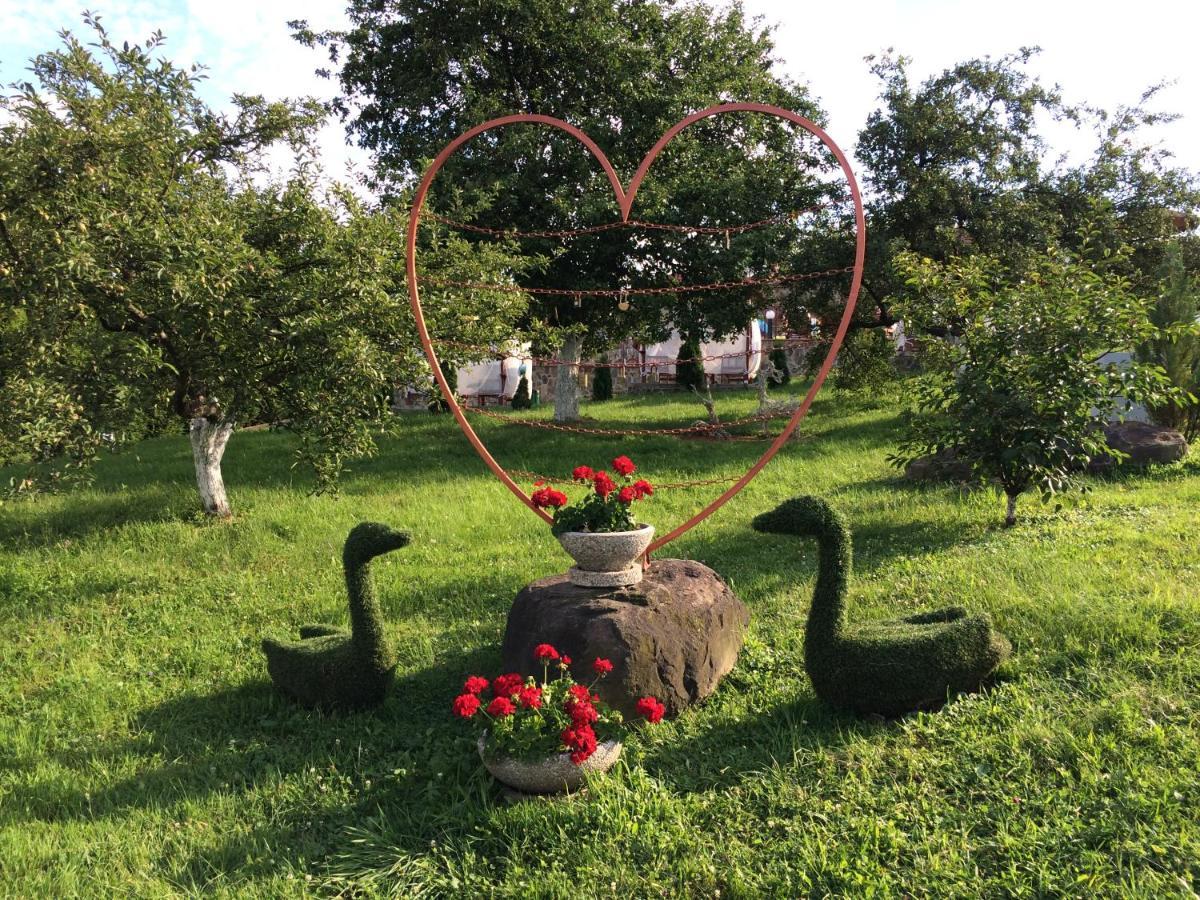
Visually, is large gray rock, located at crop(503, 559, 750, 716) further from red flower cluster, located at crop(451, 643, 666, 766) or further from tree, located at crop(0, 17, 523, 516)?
tree, located at crop(0, 17, 523, 516)

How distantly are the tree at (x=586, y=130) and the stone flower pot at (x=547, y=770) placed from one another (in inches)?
438

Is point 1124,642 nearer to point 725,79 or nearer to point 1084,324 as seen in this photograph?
point 1084,324

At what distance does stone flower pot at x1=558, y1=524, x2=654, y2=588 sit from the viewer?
5203 millimetres

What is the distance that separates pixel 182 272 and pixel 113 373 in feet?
4.94

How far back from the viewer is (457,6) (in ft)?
49.6

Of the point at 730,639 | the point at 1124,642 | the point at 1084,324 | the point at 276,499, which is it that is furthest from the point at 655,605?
the point at 276,499

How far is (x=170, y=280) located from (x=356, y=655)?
3768mm

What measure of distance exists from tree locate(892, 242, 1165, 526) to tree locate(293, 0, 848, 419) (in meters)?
6.85

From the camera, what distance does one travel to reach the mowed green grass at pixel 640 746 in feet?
12.0

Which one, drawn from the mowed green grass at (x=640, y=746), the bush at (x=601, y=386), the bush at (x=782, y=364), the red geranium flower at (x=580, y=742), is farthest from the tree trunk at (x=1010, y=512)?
the bush at (x=782, y=364)

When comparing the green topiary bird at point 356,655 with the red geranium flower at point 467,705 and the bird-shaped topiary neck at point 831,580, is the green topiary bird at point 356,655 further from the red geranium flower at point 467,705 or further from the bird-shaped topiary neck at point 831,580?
the bird-shaped topiary neck at point 831,580

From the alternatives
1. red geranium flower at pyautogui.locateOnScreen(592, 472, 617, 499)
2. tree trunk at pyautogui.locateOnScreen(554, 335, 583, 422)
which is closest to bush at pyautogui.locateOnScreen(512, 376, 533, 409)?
tree trunk at pyautogui.locateOnScreen(554, 335, 583, 422)

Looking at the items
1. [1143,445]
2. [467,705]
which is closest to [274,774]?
[467,705]

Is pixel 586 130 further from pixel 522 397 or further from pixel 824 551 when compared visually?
pixel 824 551
